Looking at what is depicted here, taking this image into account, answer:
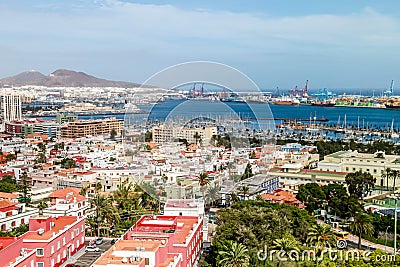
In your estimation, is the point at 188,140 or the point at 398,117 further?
the point at 398,117

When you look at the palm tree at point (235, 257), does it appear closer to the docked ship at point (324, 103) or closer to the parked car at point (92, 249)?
the parked car at point (92, 249)

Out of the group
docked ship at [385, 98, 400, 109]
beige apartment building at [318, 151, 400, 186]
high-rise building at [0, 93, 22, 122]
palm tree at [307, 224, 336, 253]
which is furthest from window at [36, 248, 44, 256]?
docked ship at [385, 98, 400, 109]

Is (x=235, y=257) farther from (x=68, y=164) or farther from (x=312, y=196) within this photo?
(x=68, y=164)

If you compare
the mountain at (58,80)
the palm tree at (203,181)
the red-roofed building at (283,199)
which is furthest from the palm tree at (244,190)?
the mountain at (58,80)

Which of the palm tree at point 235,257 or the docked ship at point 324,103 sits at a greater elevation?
the docked ship at point 324,103

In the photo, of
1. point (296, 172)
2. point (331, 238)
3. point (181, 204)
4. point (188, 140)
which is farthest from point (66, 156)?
point (331, 238)

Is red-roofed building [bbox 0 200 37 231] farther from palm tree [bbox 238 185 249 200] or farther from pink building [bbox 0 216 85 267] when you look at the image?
palm tree [bbox 238 185 249 200]

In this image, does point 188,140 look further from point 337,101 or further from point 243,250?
point 337,101
